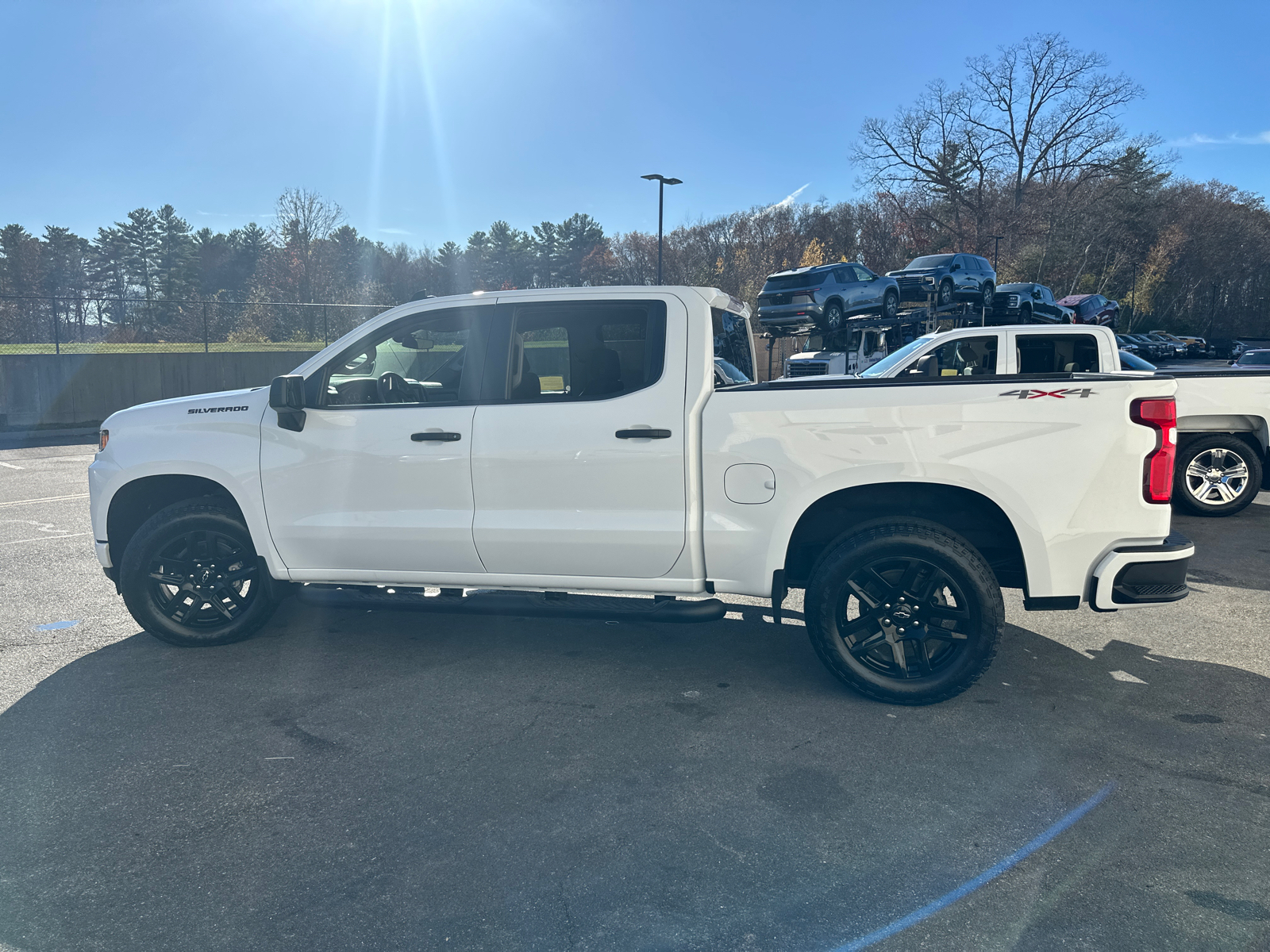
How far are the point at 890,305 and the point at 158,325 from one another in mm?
18413

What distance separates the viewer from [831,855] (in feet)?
9.74

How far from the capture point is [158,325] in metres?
23.0

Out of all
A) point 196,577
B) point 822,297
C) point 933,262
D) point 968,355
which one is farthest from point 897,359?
point 933,262

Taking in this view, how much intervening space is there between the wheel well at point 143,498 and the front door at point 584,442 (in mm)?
1647

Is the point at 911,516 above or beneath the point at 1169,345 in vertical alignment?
beneath

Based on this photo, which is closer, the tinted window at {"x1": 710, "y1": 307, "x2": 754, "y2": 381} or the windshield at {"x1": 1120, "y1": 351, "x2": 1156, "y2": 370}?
the tinted window at {"x1": 710, "y1": 307, "x2": 754, "y2": 381}

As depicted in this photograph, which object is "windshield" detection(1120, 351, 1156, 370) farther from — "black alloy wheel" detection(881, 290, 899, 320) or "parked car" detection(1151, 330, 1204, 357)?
"parked car" detection(1151, 330, 1204, 357)

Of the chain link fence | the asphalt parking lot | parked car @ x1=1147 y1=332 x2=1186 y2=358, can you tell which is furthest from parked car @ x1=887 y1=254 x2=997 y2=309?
parked car @ x1=1147 y1=332 x2=1186 y2=358

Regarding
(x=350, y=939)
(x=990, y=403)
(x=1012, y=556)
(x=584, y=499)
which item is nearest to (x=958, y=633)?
(x=1012, y=556)

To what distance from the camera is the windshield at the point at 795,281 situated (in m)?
19.9

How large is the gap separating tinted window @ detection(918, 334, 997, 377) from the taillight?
5.84 m

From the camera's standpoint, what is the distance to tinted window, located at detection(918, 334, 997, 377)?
9680mm

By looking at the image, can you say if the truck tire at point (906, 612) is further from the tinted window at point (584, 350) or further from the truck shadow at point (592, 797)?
the tinted window at point (584, 350)

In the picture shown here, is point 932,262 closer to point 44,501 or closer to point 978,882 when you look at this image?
point 44,501
